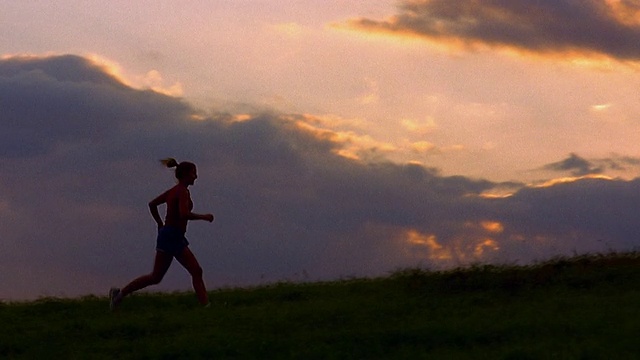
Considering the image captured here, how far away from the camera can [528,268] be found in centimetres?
1848

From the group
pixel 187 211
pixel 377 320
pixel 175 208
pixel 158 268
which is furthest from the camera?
pixel 158 268

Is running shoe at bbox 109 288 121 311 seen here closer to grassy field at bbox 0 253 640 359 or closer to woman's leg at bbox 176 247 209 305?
grassy field at bbox 0 253 640 359

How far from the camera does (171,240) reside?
15.9 metres

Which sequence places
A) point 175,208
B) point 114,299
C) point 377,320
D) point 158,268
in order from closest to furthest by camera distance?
point 377,320, point 175,208, point 158,268, point 114,299

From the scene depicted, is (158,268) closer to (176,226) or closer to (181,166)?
(176,226)

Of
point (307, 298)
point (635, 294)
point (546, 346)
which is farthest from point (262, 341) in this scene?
point (635, 294)

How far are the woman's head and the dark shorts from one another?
2.82 ft

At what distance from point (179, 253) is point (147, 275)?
2.41 feet

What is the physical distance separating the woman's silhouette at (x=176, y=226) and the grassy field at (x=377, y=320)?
0.69m

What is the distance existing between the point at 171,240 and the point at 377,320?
12.2ft

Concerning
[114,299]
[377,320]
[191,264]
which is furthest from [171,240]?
[377,320]

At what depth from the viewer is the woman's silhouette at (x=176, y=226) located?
51.5 ft

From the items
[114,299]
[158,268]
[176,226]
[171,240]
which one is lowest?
[114,299]

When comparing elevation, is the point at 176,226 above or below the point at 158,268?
above
